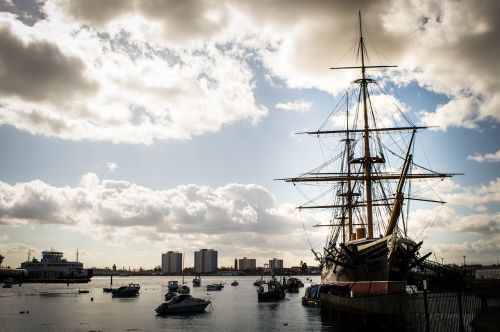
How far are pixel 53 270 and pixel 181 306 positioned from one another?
14018 centimetres

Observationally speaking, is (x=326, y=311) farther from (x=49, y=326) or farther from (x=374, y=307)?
(x=49, y=326)

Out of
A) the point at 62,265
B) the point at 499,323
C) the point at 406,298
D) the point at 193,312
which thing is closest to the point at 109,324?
the point at 193,312

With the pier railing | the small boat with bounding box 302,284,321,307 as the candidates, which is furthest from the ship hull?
the small boat with bounding box 302,284,321,307

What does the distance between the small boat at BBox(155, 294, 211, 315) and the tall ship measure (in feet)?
436

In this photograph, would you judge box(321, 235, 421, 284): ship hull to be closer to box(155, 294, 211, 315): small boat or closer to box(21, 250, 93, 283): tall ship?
box(155, 294, 211, 315): small boat

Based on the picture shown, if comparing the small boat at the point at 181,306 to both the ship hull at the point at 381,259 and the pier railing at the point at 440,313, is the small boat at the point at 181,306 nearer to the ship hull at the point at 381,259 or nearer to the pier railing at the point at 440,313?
the ship hull at the point at 381,259

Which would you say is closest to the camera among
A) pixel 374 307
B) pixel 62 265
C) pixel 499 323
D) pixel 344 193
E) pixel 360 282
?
pixel 499 323

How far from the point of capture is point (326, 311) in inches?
2041

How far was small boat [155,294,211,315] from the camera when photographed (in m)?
56.2

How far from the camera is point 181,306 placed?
56844 millimetres

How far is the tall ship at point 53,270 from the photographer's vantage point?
574 feet

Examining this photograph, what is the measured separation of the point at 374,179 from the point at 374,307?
21929 mm

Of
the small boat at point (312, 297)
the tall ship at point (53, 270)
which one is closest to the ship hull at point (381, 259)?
the small boat at point (312, 297)

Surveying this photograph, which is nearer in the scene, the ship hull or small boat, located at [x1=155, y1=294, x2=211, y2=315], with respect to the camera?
the ship hull
